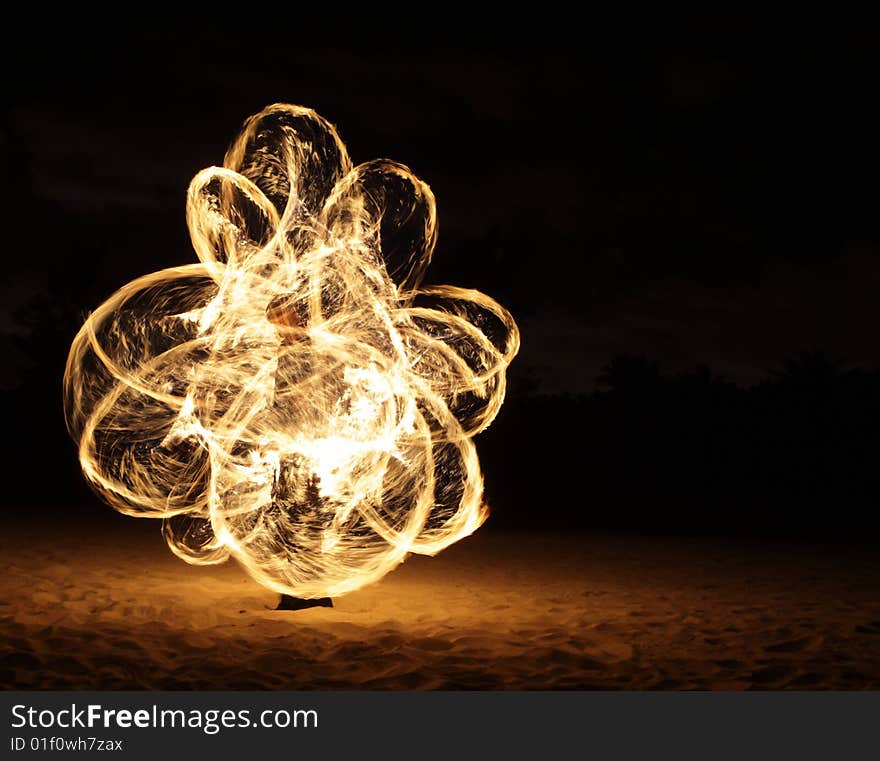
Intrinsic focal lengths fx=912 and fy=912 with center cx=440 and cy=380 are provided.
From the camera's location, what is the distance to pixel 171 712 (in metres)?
4.75

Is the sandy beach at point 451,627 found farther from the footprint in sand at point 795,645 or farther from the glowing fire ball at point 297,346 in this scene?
the glowing fire ball at point 297,346

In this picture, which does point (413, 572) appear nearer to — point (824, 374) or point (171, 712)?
point (171, 712)

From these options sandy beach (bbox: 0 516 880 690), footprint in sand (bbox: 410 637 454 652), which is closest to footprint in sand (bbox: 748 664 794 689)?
sandy beach (bbox: 0 516 880 690)

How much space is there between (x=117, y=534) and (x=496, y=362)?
669cm

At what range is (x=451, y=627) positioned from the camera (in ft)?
22.4

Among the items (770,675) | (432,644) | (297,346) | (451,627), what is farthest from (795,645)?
(297,346)

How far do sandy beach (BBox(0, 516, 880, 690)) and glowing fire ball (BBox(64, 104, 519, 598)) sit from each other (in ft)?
2.20

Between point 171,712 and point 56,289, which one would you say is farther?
point 56,289

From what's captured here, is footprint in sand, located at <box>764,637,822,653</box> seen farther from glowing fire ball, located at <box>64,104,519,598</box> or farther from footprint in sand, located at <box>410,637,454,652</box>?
glowing fire ball, located at <box>64,104,519,598</box>

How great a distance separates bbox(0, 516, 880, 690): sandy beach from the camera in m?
5.56

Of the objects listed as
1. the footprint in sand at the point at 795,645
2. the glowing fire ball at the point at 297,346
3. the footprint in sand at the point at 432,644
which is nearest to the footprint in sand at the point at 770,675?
the footprint in sand at the point at 795,645

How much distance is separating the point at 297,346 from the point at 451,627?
2397mm

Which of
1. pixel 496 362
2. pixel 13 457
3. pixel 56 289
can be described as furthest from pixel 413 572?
pixel 56 289

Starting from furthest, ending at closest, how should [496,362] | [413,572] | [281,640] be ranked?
[413,572] < [496,362] < [281,640]
